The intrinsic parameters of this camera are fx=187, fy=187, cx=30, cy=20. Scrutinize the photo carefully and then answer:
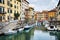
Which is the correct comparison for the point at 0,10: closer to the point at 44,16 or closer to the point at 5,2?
the point at 5,2

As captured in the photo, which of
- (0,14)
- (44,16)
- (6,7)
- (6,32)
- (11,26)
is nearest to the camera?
(6,32)

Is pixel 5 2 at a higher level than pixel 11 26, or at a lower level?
higher

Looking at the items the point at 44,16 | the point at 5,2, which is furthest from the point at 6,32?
the point at 44,16

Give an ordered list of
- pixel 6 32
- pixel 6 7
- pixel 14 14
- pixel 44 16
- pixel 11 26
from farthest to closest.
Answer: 1. pixel 44 16
2. pixel 14 14
3. pixel 6 7
4. pixel 11 26
5. pixel 6 32

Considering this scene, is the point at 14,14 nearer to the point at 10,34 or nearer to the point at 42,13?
the point at 10,34

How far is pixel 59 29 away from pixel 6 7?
10053 mm

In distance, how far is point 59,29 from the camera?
31.1m

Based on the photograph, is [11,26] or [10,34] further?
[11,26]

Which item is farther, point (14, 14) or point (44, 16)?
point (44, 16)

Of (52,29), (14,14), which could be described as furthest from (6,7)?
(52,29)

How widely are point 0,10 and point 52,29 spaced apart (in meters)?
9.31

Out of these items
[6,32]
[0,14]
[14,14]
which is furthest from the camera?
[14,14]

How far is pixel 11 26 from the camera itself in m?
26.4

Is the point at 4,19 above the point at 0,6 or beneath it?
beneath
